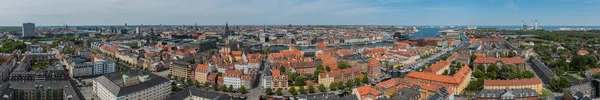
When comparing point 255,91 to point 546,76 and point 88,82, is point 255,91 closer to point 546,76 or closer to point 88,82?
point 88,82

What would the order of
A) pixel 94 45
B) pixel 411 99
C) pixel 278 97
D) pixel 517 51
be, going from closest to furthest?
1. pixel 411 99
2. pixel 278 97
3. pixel 517 51
4. pixel 94 45

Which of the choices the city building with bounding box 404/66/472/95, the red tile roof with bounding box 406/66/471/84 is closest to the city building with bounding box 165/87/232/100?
the city building with bounding box 404/66/472/95

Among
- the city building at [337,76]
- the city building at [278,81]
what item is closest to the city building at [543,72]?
the city building at [337,76]

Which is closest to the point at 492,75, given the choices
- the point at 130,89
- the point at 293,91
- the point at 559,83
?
the point at 559,83

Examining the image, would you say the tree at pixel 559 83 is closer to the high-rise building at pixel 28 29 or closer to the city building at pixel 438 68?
the city building at pixel 438 68

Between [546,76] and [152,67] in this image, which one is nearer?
[546,76]

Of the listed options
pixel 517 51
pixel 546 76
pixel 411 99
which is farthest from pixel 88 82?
pixel 517 51
